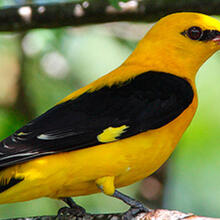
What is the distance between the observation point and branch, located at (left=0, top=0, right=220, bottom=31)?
6.82m

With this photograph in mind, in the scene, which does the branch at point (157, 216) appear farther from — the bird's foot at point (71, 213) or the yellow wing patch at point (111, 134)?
the yellow wing patch at point (111, 134)

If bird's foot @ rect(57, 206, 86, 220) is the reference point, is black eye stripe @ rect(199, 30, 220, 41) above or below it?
above

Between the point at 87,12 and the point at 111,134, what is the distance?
80.3 inches

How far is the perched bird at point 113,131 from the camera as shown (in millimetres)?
5242

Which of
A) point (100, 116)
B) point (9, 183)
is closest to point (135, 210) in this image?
point (100, 116)

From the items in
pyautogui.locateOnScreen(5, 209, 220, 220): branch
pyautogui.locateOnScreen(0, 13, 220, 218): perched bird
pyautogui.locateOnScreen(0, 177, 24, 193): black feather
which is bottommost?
pyautogui.locateOnScreen(5, 209, 220, 220): branch

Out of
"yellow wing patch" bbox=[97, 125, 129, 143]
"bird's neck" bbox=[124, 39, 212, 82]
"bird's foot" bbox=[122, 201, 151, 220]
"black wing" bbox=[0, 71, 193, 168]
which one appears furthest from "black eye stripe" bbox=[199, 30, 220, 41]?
"bird's foot" bbox=[122, 201, 151, 220]

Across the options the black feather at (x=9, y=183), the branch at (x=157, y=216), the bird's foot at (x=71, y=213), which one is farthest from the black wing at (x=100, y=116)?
the bird's foot at (x=71, y=213)

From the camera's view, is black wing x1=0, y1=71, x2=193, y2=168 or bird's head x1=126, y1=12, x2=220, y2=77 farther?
bird's head x1=126, y1=12, x2=220, y2=77

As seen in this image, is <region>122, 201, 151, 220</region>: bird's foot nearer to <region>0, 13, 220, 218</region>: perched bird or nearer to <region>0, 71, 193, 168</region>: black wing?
<region>0, 13, 220, 218</region>: perched bird

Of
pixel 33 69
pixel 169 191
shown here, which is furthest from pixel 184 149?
pixel 33 69

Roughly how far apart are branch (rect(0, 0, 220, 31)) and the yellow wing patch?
76.5 inches

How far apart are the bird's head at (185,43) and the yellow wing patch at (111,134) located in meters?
1.10

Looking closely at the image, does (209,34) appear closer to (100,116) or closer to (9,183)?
(100,116)
